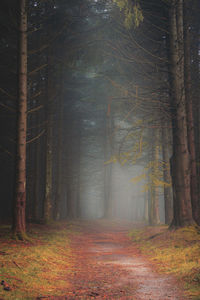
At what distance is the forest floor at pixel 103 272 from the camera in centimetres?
539

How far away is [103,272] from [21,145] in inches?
211

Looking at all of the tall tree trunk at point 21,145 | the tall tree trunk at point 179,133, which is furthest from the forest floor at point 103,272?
the tall tree trunk at point 179,133

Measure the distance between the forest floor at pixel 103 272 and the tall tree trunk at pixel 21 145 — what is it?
624 millimetres

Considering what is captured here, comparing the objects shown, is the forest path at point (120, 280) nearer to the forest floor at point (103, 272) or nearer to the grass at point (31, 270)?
the forest floor at point (103, 272)

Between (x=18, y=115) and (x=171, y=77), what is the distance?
21.0 feet

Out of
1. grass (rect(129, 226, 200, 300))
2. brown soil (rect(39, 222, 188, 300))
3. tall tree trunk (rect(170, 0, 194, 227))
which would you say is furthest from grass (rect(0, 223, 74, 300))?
tall tree trunk (rect(170, 0, 194, 227))

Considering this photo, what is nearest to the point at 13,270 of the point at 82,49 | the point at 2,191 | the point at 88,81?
the point at 82,49

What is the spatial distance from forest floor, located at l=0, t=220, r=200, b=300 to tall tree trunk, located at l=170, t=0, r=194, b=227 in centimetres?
130

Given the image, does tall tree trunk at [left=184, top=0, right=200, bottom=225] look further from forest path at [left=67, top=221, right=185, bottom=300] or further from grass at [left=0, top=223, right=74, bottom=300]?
grass at [left=0, top=223, right=74, bottom=300]

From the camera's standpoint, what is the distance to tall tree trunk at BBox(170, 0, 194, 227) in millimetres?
11773

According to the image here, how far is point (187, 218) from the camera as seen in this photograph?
457 inches

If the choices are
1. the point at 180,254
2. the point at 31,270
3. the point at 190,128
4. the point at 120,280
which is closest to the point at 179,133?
the point at 190,128

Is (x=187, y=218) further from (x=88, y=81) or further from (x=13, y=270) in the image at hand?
(x=88, y=81)

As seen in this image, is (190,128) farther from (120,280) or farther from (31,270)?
(31,270)
